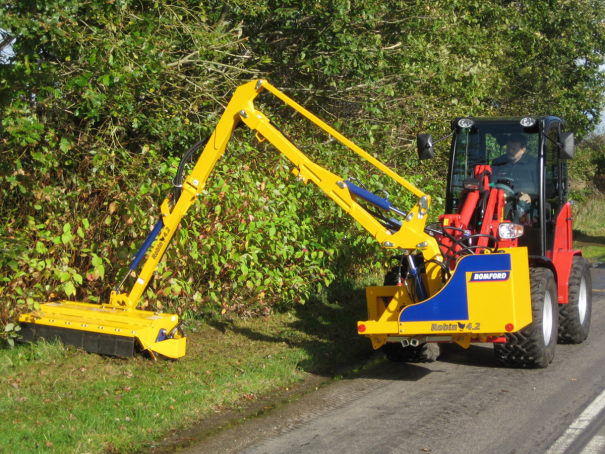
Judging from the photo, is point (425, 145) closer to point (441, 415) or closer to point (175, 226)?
point (175, 226)

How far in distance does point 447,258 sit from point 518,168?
2.23m

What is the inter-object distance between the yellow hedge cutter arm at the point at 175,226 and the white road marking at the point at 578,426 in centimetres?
182

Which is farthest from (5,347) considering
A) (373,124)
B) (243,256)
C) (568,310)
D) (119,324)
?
(373,124)

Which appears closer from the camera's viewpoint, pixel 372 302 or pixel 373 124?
pixel 372 302

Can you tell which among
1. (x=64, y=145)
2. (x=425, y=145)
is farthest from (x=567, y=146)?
(x=64, y=145)

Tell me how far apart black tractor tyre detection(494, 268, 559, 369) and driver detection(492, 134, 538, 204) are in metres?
1.20

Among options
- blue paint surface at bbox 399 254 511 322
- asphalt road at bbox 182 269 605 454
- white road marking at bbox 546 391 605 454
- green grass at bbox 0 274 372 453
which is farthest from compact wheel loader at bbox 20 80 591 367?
white road marking at bbox 546 391 605 454

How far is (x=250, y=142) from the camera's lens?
1098 centimetres

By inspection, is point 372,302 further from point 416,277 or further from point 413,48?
point 413,48

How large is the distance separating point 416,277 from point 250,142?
4690 millimetres

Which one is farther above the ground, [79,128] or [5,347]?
[79,128]

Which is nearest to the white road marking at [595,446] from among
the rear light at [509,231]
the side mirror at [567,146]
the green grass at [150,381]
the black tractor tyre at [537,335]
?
the black tractor tyre at [537,335]

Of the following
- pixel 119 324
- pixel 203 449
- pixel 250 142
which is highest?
pixel 250 142

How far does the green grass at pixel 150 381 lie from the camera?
18.1 feet
